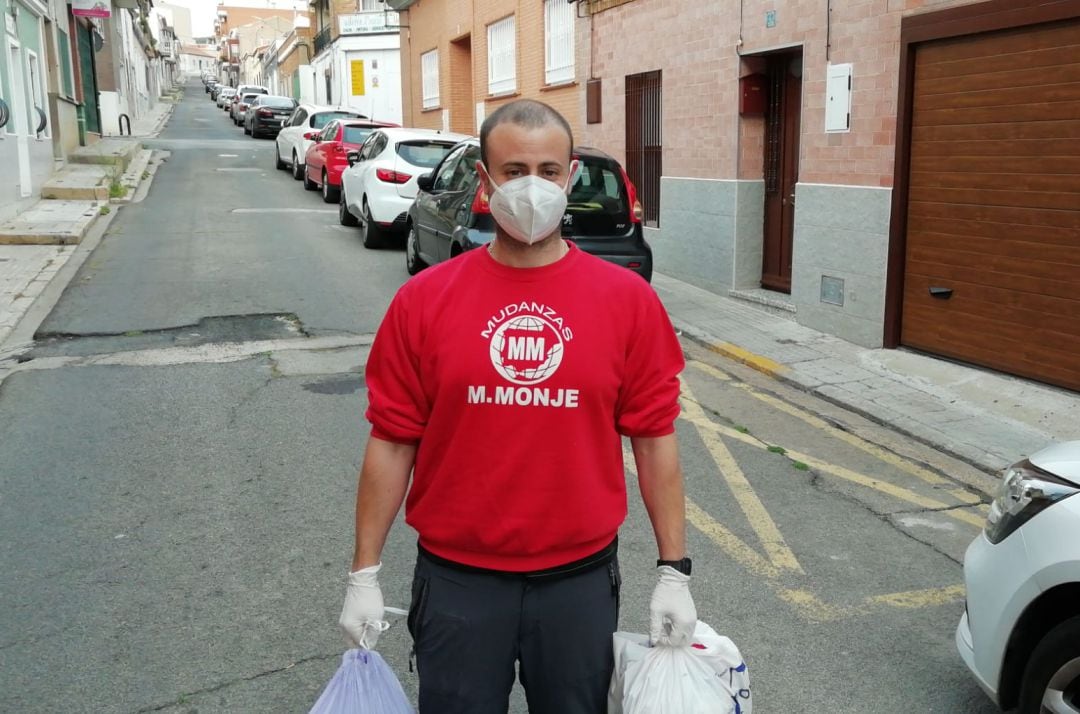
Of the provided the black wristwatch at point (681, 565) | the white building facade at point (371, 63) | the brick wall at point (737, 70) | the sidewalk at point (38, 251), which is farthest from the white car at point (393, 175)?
the white building facade at point (371, 63)

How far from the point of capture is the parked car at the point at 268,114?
37812 millimetres

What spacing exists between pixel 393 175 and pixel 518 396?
40.8ft

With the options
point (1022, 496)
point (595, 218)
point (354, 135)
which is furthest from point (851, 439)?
point (354, 135)

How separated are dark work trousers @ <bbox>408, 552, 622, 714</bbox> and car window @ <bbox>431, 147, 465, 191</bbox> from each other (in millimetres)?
9199

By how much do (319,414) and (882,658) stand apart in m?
4.29

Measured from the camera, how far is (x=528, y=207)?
2275mm

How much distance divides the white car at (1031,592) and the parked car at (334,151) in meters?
16.5

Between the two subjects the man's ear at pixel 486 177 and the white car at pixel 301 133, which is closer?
the man's ear at pixel 486 177

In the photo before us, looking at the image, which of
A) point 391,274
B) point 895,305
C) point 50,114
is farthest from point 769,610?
point 50,114

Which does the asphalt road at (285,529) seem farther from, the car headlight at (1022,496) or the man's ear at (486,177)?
the man's ear at (486,177)

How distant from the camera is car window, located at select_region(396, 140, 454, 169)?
14.4m

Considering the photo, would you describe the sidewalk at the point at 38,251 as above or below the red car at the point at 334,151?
below

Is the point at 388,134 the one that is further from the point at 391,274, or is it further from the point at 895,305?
the point at 895,305

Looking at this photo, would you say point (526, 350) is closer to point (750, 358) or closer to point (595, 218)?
point (750, 358)
